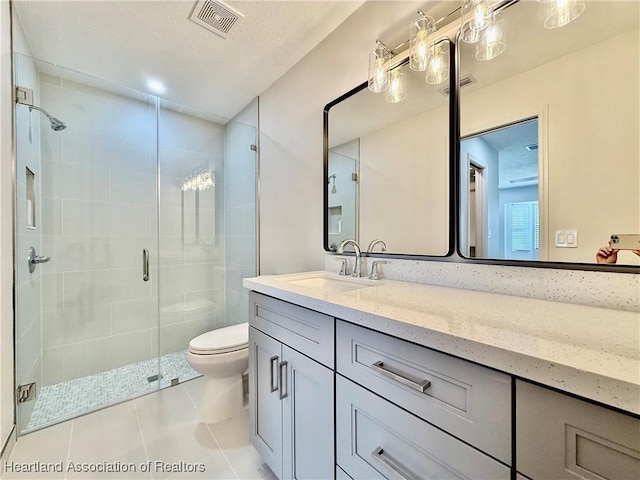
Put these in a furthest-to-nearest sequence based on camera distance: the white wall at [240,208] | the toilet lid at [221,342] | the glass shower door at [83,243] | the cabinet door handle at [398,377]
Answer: the white wall at [240,208] → the glass shower door at [83,243] → the toilet lid at [221,342] → the cabinet door handle at [398,377]

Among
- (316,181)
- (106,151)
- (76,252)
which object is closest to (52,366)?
(76,252)

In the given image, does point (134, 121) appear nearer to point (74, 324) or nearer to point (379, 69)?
point (74, 324)

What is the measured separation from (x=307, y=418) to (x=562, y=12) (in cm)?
159

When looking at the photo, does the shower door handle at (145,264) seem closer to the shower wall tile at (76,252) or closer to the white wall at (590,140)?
the shower wall tile at (76,252)

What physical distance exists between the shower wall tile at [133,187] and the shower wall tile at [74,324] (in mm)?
912

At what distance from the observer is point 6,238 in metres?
1.35

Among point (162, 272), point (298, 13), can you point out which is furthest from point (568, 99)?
point (162, 272)

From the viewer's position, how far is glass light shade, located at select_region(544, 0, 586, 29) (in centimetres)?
83

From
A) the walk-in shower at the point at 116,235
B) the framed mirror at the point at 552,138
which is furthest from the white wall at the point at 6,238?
the framed mirror at the point at 552,138

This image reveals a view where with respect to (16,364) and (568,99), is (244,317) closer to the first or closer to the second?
(16,364)

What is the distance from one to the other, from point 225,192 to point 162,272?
3.14 ft

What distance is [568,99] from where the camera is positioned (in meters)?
0.83

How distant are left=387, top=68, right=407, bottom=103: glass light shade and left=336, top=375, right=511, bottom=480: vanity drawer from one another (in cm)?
128

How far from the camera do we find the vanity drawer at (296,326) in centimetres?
87
